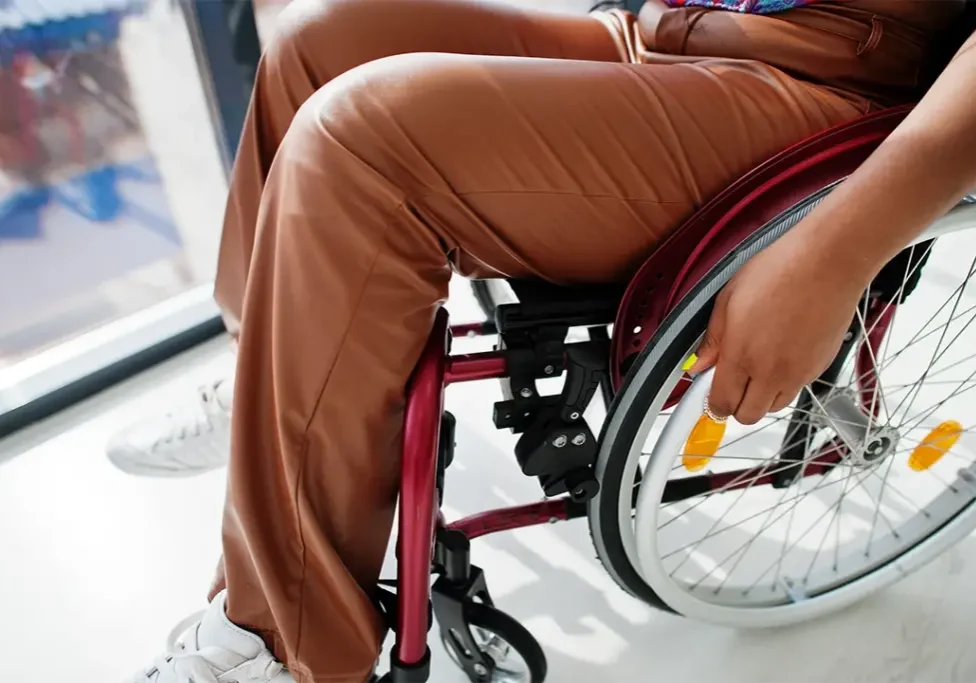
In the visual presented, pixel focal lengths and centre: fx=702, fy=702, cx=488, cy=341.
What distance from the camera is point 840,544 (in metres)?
0.99

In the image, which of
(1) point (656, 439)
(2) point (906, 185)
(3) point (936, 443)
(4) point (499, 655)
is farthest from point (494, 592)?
(2) point (906, 185)

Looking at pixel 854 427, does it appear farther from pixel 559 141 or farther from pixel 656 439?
pixel 559 141

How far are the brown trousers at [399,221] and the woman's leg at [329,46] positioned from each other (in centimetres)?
20

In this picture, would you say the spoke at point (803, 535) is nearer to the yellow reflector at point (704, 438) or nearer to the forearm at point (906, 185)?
the yellow reflector at point (704, 438)

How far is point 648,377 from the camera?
58cm

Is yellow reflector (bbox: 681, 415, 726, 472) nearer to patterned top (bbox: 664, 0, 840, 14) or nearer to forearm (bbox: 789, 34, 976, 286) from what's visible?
forearm (bbox: 789, 34, 976, 286)

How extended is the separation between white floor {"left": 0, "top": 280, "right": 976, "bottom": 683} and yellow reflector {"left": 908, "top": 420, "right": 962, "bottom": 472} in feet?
0.63

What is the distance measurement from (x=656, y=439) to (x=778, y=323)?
10.0 inches

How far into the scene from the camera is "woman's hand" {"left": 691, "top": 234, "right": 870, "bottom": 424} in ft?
1.61

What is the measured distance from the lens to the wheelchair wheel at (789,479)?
60cm

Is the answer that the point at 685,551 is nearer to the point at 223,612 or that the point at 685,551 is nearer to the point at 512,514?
the point at 512,514

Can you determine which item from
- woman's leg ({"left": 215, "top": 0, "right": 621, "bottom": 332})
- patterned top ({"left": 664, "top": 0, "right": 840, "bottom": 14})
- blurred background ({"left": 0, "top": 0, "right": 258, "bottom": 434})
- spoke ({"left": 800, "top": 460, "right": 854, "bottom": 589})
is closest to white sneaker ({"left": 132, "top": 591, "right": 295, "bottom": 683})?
woman's leg ({"left": 215, "top": 0, "right": 621, "bottom": 332})

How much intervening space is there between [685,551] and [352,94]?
0.77 m

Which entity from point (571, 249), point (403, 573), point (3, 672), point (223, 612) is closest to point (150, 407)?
point (3, 672)
